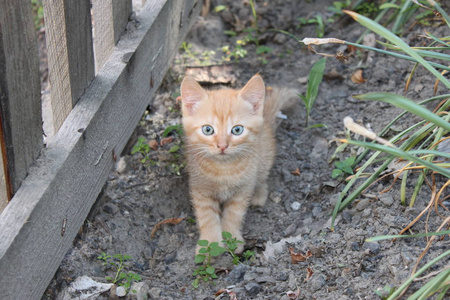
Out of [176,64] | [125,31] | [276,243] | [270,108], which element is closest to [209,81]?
[176,64]

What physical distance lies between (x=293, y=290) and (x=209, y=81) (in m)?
1.99

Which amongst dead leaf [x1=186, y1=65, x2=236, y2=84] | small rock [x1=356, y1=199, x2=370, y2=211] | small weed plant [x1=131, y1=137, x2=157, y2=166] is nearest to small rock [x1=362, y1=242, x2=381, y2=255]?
small rock [x1=356, y1=199, x2=370, y2=211]

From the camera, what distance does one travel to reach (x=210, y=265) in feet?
9.49

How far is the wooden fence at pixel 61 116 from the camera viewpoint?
192 cm

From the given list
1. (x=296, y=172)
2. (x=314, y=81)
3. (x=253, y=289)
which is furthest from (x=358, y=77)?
(x=253, y=289)

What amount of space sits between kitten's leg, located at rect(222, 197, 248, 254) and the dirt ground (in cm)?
7

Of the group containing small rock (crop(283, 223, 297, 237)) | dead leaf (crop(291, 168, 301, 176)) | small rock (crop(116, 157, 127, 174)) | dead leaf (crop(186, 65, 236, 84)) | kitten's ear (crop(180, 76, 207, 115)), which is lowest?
small rock (crop(283, 223, 297, 237))

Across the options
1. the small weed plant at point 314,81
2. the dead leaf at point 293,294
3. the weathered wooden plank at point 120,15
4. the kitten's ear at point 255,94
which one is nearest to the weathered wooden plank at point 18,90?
the weathered wooden plank at point 120,15

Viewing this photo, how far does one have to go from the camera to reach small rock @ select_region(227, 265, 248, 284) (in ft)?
8.96

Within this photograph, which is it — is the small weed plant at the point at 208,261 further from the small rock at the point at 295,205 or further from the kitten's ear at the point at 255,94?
the kitten's ear at the point at 255,94

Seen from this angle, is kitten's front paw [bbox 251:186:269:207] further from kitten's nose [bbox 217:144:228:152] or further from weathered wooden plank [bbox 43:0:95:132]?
weathered wooden plank [bbox 43:0:95:132]

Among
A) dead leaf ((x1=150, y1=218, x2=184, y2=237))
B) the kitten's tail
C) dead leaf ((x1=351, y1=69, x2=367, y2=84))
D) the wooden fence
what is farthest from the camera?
dead leaf ((x1=351, y1=69, x2=367, y2=84))

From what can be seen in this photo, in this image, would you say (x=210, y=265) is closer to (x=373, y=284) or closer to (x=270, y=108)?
(x=373, y=284)

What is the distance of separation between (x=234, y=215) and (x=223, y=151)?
419 millimetres
